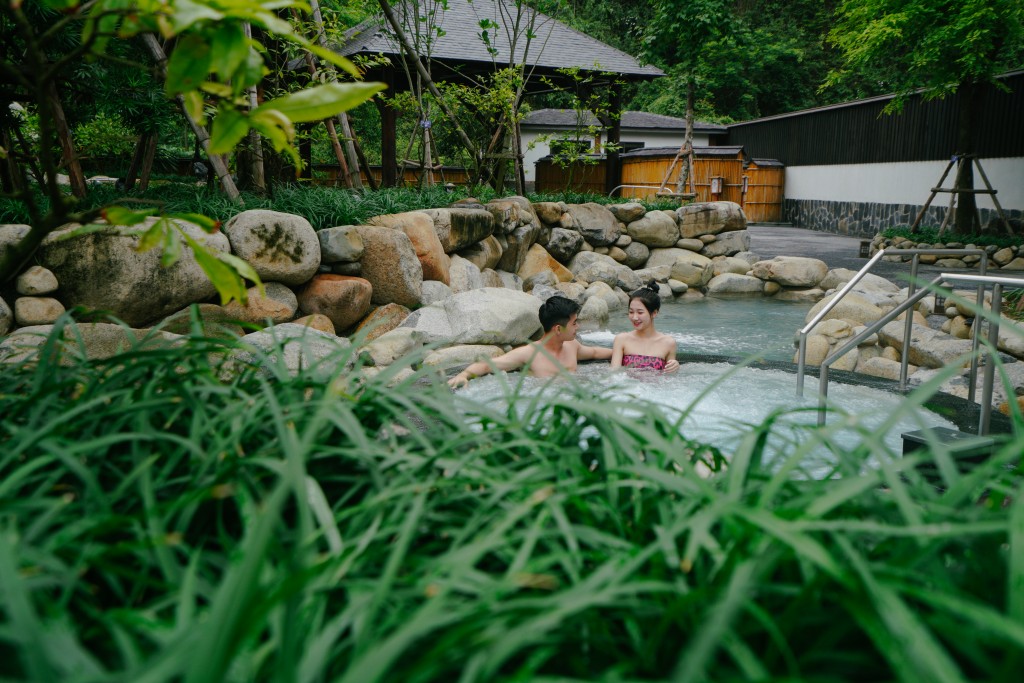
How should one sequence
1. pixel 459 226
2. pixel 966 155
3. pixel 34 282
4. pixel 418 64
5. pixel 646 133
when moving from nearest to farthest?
pixel 34 282, pixel 459 226, pixel 418 64, pixel 966 155, pixel 646 133

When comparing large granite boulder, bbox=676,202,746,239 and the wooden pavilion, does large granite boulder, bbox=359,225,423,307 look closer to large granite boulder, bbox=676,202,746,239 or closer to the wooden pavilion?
the wooden pavilion

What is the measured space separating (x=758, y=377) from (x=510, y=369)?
80.0 inches

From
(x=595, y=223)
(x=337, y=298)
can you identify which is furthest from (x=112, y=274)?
(x=595, y=223)

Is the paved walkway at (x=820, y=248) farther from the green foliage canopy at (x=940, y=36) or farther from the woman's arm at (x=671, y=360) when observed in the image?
the woman's arm at (x=671, y=360)

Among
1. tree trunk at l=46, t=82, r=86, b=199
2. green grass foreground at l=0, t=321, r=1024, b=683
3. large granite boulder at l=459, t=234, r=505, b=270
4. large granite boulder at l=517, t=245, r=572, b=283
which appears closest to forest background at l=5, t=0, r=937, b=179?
large granite boulder at l=517, t=245, r=572, b=283

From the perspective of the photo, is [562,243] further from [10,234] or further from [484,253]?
[10,234]

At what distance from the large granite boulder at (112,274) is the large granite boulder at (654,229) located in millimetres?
8786

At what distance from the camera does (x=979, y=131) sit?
16.5m

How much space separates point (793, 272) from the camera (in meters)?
12.5

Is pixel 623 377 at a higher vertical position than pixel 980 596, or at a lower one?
lower

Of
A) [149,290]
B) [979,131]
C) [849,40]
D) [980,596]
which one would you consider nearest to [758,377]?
[149,290]

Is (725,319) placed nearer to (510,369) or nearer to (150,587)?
(510,369)

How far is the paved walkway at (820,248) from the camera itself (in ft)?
43.8

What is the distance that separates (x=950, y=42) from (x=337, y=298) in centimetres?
→ 1191
